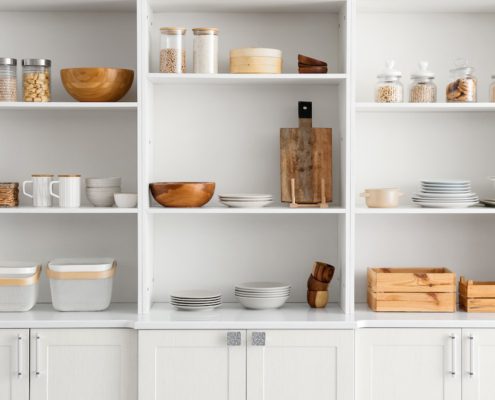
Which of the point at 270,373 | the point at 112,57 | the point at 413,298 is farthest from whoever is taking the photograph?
the point at 112,57

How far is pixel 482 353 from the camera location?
311cm

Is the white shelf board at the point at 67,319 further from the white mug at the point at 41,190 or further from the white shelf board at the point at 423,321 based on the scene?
the white shelf board at the point at 423,321

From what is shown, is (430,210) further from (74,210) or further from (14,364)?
(14,364)

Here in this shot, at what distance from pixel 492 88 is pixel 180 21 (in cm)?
137

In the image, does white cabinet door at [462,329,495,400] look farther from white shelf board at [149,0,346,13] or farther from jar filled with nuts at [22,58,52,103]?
jar filled with nuts at [22,58,52,103]

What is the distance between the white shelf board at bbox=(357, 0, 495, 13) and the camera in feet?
11.0

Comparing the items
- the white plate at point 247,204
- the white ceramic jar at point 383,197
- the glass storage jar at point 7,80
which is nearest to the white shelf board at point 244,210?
the white plate at point 247,204

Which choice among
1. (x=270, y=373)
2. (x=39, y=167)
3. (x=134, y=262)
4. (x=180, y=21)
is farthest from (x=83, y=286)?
(x=180, y=21)

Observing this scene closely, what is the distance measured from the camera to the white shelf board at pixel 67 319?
10.2ft

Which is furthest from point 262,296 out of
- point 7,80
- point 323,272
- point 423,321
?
point 7,80

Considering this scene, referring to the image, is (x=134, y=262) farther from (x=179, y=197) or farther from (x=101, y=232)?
(x=179, y=197)

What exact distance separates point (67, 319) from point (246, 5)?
1482mm

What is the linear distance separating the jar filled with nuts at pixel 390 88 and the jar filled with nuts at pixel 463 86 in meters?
0.21

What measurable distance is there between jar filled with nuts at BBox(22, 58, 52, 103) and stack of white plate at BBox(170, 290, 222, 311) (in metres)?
0.98
